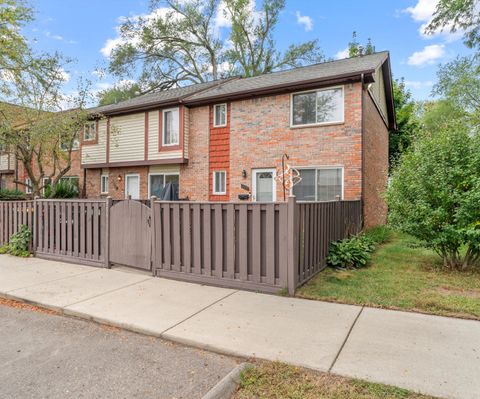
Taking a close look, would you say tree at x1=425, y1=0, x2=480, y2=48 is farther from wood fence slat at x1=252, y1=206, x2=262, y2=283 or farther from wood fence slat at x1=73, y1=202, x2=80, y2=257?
wood fence slat at x1=73, y1=202, x2=80, y2=257

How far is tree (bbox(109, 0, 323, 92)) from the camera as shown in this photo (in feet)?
89.1

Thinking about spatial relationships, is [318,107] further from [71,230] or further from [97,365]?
[97,365]

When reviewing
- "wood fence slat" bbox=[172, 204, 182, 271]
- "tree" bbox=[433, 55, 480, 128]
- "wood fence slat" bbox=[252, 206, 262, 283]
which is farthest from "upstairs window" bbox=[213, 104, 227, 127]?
"tree" bbox=[433, 55, 480, 128]

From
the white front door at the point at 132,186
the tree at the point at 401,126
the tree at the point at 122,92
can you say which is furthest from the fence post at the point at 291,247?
the tree at the point at 122,92

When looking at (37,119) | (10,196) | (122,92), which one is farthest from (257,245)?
(122,92)

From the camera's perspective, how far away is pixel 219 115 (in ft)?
42.3

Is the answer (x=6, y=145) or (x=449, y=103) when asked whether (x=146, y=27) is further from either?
(x=449, y=103)

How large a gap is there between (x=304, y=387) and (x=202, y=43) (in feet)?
96.8

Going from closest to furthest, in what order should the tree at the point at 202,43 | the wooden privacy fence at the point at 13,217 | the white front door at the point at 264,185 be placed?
the wooden privacy fence at the point at 13,217
the white front door at the point at 264,185
the tree at the point at 202,43

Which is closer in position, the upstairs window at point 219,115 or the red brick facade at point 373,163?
the red brick facade at point 373,163

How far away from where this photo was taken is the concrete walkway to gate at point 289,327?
111 inches

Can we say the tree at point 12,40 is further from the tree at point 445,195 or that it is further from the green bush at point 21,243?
the tree at point 445,195

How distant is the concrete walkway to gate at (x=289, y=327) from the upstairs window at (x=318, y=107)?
7.40 meters

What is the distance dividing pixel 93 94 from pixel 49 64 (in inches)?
73.8
